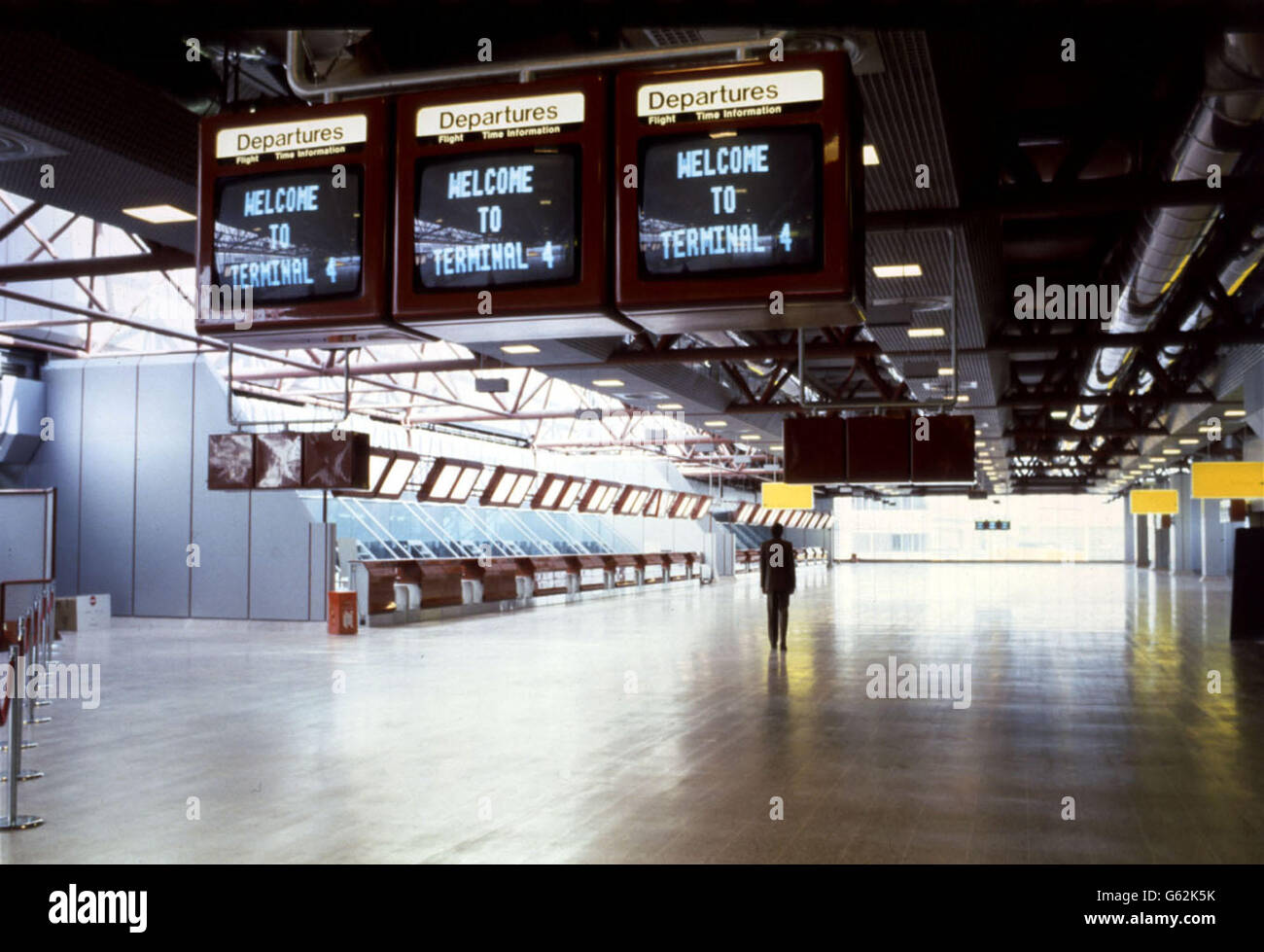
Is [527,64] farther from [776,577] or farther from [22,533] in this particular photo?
[22,533]

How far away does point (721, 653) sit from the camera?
17.3 metres

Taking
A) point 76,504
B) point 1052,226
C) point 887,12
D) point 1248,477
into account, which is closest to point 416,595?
point 76,504

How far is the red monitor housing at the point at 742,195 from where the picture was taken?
16.1ft

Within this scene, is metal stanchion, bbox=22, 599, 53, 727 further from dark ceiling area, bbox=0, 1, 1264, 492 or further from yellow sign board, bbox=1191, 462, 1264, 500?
yellow sign board, bbox=1191, 462, 1264, 500

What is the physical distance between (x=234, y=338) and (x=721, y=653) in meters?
12.6

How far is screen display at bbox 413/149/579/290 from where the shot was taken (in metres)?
5.24

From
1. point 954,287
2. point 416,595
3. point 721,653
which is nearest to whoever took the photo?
point 954,287

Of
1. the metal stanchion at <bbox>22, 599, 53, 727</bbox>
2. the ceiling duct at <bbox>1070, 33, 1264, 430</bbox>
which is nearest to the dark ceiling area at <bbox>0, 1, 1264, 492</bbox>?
the ceiling duct at <bbox>1070, 33, 1264, 430</bbox>

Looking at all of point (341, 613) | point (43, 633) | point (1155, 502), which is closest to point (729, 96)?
point (43, 633)

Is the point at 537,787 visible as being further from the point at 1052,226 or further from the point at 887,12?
the point at 1052,226

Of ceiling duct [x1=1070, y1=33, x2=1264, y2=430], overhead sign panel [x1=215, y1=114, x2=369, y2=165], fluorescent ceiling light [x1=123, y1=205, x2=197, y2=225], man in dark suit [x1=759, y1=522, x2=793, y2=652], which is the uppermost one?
ceiling duct [x1=1070, y1=33, x2=1264, y2=430]

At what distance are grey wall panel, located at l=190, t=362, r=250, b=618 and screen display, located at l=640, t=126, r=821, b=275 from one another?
2187 cm

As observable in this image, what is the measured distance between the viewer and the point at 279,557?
24.6m

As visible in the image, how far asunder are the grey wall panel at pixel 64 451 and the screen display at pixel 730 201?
82.6 ft
